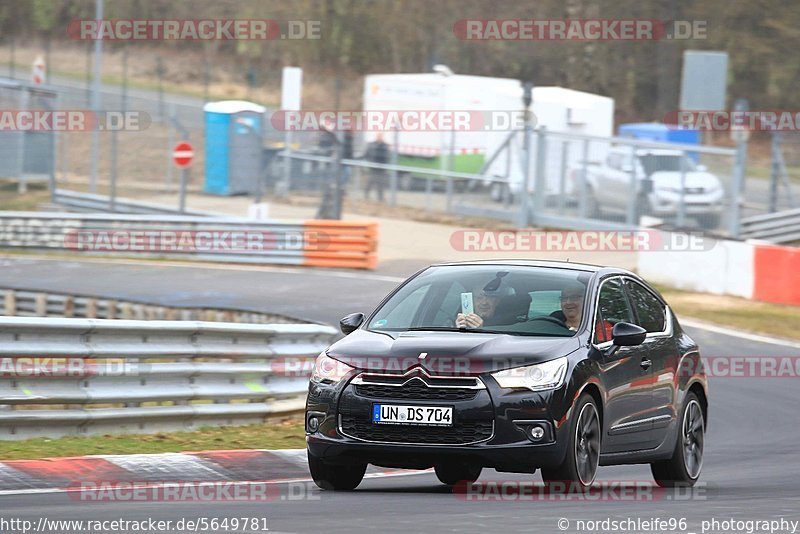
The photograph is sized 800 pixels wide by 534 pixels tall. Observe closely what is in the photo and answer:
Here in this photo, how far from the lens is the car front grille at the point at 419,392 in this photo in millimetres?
8094

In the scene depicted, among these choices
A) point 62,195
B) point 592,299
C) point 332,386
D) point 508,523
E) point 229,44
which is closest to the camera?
point 508,523

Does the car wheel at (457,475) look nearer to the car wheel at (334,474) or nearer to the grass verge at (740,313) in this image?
the car wheel at (334,474)

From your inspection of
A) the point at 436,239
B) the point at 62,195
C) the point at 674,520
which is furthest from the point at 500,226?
the point at 674,520

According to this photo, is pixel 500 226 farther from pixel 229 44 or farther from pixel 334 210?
pixel 229 44

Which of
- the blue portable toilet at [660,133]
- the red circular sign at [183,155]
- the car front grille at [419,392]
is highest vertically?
the blue portable toilet at [660,133]

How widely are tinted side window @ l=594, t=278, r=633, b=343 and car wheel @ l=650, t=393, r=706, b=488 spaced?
3.13 feet

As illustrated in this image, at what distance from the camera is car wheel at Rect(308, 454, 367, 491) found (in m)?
8.62

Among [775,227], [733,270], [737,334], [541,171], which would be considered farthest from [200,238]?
[737,334]

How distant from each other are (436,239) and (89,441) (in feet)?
68.9

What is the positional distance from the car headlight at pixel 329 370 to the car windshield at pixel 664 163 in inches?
773

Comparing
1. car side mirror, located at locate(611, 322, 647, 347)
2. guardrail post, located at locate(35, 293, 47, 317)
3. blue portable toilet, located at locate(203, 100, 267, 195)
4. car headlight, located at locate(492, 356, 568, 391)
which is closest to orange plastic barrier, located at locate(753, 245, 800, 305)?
guardrail post, located at locate(35, 293, 47, 317)

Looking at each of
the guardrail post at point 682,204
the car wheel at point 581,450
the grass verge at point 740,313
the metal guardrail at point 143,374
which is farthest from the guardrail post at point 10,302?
the car wheel at point 581,450

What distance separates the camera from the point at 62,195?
36500 mm

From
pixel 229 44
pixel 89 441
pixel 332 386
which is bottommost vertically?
pixel 89 441
